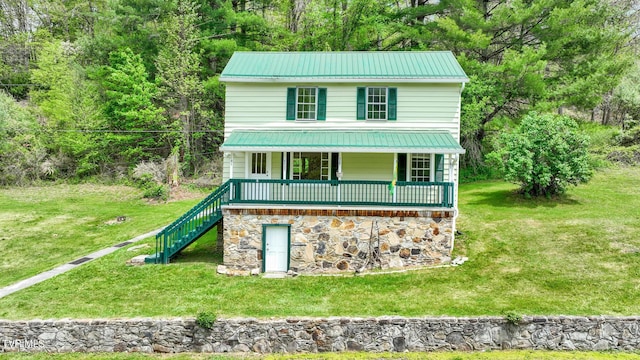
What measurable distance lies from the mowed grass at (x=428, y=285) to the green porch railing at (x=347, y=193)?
242 centimetres

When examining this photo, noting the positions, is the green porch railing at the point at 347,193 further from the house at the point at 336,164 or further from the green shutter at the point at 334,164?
the green shutter at the point at 334,164

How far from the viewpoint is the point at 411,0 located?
30.9m

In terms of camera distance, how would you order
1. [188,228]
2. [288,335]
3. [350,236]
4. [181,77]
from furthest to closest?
1. [181,77]
2. [188,228]
3. [350,236]
4. [288,335]

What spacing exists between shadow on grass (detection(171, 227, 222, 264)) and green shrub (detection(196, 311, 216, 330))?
4428 millimetres

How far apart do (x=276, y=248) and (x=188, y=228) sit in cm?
355

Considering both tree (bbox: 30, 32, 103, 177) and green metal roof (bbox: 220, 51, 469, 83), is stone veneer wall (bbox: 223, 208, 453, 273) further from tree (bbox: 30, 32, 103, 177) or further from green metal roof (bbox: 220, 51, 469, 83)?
tree (bbox: 30, 32, 103, 177)

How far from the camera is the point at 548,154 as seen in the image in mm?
17844

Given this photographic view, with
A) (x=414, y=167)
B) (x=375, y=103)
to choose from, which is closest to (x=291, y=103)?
(x=375, y=103)

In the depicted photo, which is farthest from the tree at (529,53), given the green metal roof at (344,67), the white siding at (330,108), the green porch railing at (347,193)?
the green porch railing at (347,193)

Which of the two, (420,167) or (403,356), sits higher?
(420,167)

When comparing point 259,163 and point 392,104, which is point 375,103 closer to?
point 392,104

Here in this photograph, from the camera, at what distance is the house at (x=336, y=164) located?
13.6 m

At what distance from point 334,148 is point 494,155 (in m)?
11.1

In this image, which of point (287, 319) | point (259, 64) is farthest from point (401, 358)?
point (259, 64)
